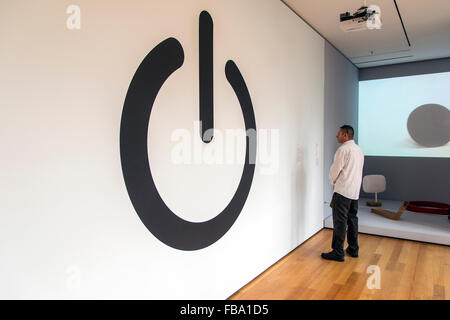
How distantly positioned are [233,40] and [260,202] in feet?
5.34

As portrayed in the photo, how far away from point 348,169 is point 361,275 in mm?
1177

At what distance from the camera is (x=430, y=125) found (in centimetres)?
646

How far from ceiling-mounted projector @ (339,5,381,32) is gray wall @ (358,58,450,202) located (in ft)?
13.8

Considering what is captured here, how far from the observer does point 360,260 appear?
147 inches

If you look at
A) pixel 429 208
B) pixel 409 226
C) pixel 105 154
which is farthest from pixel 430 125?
pixel 105 154

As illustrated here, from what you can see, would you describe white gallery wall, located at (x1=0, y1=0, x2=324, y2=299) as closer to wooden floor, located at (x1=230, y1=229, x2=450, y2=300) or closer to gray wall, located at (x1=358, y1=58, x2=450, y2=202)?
wooden floor, located at (x1=230, y1=229, x2=450, y2=300)

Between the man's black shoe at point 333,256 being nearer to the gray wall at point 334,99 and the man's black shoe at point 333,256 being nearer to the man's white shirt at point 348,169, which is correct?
the man's white shirt at point 348,169

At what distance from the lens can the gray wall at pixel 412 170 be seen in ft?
21.0

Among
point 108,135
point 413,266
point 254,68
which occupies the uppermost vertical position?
point 254,68

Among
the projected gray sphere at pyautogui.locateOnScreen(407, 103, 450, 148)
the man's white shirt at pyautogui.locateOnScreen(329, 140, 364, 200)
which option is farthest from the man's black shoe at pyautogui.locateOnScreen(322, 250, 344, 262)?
the projected gray sphere at pyautogui.locateOnScreen(407, 103, 450, 148)
